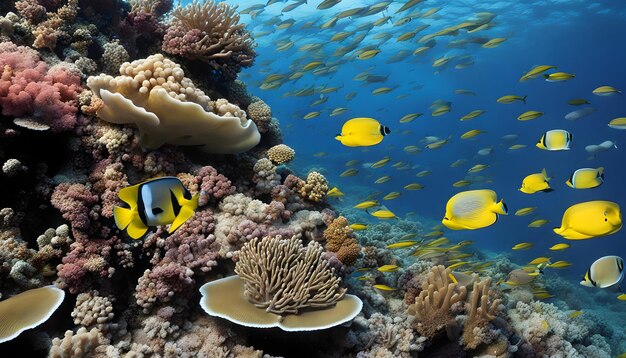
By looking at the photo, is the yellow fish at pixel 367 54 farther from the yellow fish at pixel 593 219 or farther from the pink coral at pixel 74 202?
the pink coral at pixel 74 202

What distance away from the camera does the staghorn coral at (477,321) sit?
4691 mm

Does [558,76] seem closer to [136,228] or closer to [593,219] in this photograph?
[593,219]

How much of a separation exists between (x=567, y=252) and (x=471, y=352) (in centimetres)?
4453

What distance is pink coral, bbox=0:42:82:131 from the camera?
12.6 ft

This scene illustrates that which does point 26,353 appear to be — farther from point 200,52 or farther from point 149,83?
point 200,52

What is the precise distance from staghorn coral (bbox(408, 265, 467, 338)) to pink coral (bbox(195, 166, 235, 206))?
2794 mm

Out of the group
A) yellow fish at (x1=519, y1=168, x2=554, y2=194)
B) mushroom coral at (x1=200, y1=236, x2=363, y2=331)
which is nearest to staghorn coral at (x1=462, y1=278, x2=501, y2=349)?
yellow fish at (x1=519, y1=168, x2=554, y2=194)

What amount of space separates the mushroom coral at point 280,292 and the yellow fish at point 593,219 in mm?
2099

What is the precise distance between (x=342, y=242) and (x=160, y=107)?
2.66 meters

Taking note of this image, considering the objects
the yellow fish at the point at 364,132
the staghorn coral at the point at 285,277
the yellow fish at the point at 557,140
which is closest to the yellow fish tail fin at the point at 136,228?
the staghorn coral at the point at 285,277

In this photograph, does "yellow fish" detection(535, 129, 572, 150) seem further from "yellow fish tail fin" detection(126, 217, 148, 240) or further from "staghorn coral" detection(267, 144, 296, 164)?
"yellow fish tail fin" detection(126, 217, 148, 240)

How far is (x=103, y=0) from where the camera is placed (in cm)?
626

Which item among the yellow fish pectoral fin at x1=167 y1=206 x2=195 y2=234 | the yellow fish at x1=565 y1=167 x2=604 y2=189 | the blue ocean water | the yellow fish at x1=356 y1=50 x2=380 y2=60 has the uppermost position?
the yellow fish pectoral fin at x1=167 y1=206 x2=195 y2=234

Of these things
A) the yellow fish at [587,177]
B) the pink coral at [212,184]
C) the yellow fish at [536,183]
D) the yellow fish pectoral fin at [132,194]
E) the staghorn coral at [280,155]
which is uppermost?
the yellow fish pectoral fin at [132,194]
